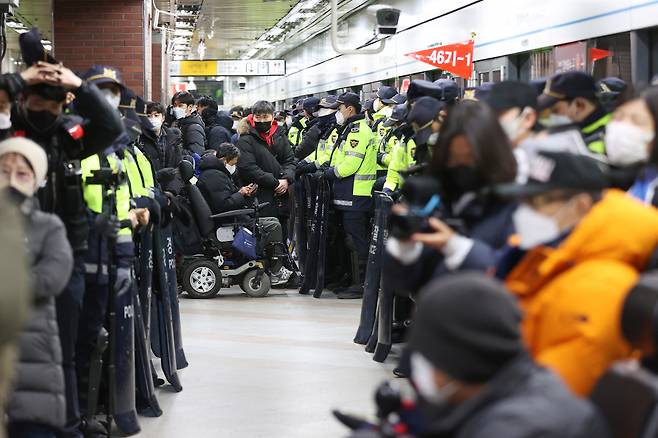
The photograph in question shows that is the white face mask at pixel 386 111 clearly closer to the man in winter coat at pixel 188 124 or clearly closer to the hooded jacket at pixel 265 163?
the hooded jacket at pixel 265 163

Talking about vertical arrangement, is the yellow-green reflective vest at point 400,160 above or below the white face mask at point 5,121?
below

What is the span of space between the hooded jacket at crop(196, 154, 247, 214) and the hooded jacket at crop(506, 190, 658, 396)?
7949 millimetres

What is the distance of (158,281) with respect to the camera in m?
7.18

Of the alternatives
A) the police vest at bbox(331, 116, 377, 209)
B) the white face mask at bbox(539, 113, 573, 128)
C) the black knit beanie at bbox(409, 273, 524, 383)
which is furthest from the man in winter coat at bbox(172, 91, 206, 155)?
A: the black knit beanie at bbox(409, 273, 524, 383)

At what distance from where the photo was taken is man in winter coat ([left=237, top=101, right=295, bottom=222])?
11.8 meters

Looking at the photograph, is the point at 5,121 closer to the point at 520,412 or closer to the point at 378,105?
the point at 520,412

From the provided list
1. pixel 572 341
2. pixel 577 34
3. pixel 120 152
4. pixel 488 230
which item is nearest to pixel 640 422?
pixel 572 341

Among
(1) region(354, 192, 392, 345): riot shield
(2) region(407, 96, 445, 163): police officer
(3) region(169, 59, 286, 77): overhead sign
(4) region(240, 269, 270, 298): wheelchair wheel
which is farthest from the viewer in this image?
(3) region(169, 59, 286, 77): overhead sign

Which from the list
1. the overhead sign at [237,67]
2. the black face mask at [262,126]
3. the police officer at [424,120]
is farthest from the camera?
the overhead sign at [237,67]

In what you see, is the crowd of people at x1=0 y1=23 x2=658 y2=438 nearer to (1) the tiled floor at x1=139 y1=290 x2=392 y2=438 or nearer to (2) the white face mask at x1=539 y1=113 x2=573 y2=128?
(2) the white face mask at x1=539 y1=113 x2=573 y2=128

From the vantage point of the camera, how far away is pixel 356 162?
432 inches

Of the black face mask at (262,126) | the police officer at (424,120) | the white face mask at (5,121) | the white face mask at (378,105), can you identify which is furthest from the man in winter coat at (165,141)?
the white face mask at (5,121)

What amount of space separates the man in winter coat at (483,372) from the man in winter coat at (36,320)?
2549mm

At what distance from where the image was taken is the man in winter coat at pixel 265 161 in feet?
38.6
